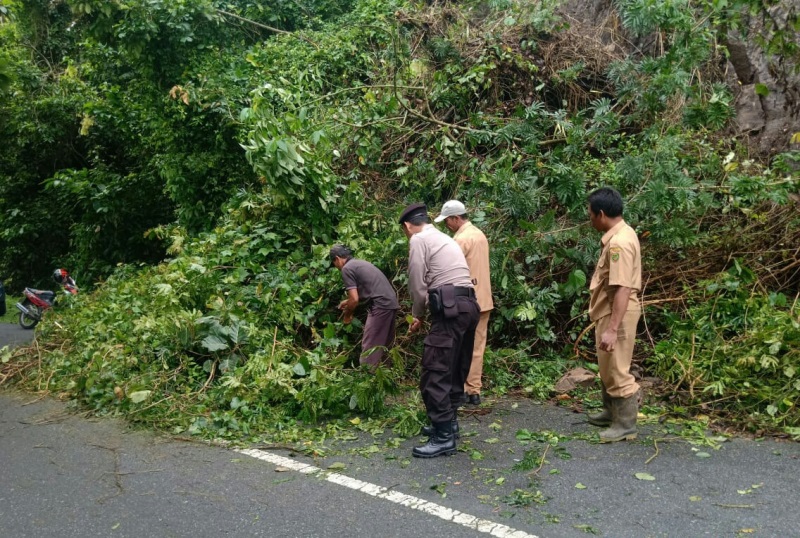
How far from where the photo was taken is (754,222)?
24.1ft

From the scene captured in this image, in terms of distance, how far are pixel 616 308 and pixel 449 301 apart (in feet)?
3.92

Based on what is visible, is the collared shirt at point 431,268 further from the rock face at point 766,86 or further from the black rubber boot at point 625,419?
the rock face at point 766,86

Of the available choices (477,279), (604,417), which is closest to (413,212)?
(477,279)

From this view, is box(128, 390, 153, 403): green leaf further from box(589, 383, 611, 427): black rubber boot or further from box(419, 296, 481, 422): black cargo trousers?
box(589, 383, 611, 427): black rubber boot

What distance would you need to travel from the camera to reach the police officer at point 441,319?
5.06m

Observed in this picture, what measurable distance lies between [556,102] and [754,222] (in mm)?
3565

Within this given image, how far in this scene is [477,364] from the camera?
6.38 m

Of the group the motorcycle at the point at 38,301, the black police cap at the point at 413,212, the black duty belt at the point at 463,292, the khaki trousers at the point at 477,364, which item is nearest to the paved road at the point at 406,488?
the khaki trousers at the point at 477,364

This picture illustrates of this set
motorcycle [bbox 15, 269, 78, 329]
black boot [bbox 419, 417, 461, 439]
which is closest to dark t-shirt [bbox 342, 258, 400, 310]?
black boot [bbox 419, 417, 461, 439]

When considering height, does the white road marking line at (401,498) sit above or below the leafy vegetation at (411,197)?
below

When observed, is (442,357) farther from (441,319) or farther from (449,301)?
(449,301)

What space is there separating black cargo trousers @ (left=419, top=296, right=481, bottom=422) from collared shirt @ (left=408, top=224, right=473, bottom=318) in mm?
183

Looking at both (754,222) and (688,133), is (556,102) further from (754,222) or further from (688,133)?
(754,222)

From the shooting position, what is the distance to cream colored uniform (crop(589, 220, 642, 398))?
16.5ft
